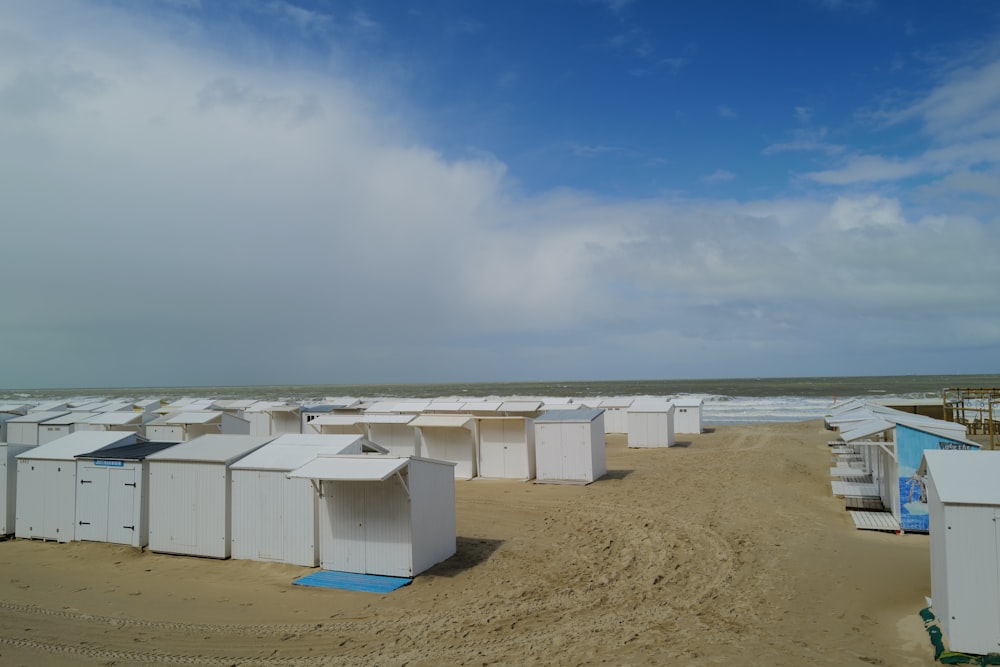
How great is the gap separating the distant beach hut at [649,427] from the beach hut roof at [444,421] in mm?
12264

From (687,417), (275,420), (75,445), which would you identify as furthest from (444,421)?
(687,417)

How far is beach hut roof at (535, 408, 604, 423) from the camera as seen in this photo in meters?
21.7

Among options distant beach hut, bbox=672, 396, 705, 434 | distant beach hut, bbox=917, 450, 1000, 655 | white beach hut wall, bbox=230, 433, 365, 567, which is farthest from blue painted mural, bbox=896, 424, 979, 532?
distant beach hut, bbox=672, 396, 705, 434

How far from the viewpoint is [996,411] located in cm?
3431

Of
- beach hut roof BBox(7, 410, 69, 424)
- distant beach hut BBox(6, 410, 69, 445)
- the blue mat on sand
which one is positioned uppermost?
beach hut roof BBox(7, 410, 69, 424)

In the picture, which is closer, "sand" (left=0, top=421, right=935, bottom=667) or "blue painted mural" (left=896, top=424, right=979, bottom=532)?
"sand" (left=0, top=421, right=935, bottom=667)

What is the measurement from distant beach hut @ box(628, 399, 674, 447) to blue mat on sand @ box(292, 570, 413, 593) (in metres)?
22.2

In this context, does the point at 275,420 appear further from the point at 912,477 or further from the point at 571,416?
the point at 912,477

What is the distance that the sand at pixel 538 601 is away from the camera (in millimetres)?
8375

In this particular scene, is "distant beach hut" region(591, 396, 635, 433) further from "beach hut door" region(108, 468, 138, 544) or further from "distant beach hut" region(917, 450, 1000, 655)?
"distant beach hut" region(917, 450, 1000, 655)

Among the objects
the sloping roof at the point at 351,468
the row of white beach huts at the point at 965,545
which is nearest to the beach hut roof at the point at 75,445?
the sloping roof at the point at 351,468

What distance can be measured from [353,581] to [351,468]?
1.99m

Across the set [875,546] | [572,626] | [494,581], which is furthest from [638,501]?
[572,626]

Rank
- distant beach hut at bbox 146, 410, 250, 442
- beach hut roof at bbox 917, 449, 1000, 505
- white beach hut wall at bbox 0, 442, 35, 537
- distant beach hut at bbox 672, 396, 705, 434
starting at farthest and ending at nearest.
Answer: distant beach hut at bbox 672, 396, 705, 434 < distant beach hut at bbox 146, 410, 250, 442 < white beach hut wall at bbox 0, 442, 35, 537 < beach hut roof at bbox 917, 449, 1000, 505
